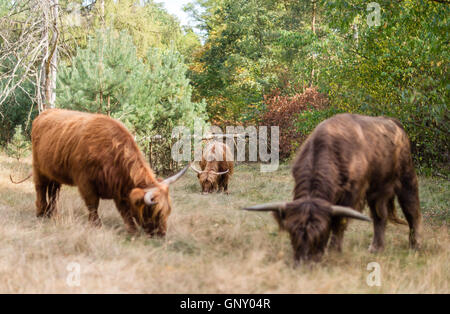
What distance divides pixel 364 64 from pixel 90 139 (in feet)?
19.2

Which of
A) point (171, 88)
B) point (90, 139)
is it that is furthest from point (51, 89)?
point (90, 139)

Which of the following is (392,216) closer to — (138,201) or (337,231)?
(337,231)

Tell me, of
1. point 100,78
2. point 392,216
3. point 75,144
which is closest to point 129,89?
point 100,78

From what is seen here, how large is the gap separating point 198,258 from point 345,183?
1.79 metres

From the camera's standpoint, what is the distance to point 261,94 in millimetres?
20203

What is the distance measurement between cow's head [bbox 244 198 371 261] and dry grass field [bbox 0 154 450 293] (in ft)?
0.53

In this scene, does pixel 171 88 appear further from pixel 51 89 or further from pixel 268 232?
pixel 268 232

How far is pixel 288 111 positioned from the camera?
17.0m

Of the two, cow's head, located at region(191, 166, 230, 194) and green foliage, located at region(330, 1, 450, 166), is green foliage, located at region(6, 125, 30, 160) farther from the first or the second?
green foliage, located at region(330, 1, 450, 166)

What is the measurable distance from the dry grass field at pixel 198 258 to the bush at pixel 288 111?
10.3 meters

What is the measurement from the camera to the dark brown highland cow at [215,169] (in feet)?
32.6

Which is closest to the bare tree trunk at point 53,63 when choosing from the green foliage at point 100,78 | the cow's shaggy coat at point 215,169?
the green foliage at point 100,78

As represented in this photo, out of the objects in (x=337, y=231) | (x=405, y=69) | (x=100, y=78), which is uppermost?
(x=405, y=69)

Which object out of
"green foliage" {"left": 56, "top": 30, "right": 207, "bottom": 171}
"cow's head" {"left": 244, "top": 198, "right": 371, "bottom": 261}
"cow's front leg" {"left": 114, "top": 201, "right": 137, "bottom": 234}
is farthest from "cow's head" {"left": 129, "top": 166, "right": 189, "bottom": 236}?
"green foliage" {"left": 56, "top": 30, "right": 207, "bottom": 171}
